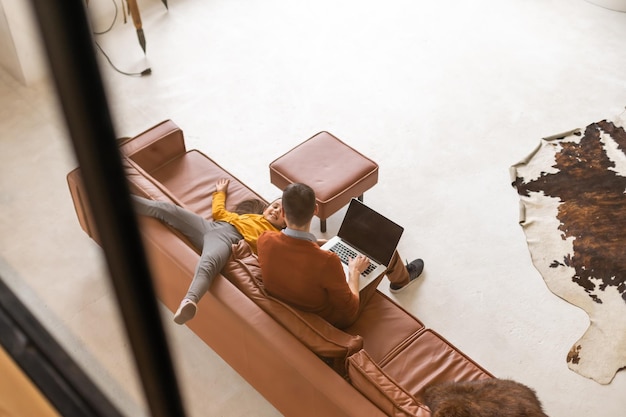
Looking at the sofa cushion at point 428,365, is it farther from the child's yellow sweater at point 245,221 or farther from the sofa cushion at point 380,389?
the child's yellow sweater at point 245,221

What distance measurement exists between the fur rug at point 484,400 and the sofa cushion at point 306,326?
368mm

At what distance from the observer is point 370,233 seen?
336 centimetres

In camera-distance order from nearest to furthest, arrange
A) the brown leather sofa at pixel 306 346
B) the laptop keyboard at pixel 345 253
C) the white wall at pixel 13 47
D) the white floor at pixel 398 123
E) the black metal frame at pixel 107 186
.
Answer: the black metal frame at pixel 107 186 → the brown leather sofa at pixel 306 346 → the laptop keyboard at pixel 345 253 → the white floor at pixel 398 123 → the white wall at pixel 13 47

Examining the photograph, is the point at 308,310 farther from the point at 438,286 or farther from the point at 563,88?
the point at 563,88

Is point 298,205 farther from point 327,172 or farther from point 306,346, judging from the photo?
point 327,172

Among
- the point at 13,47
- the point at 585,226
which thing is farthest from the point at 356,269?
the point at 13,47

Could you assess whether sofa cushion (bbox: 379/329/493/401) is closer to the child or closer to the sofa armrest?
the child

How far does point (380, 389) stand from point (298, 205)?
0.77 meters

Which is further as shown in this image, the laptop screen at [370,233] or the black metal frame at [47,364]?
the laptop screen at [370,233]

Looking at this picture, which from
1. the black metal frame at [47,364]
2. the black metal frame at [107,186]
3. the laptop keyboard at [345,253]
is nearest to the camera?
the black metal frame at [107,186]

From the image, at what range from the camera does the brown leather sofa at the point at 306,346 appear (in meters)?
2.52

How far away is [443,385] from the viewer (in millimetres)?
2672

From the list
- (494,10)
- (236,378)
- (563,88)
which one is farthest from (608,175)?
(236,378)

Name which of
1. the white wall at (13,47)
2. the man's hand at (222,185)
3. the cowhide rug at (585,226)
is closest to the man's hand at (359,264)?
the man's hand at (222,185)
